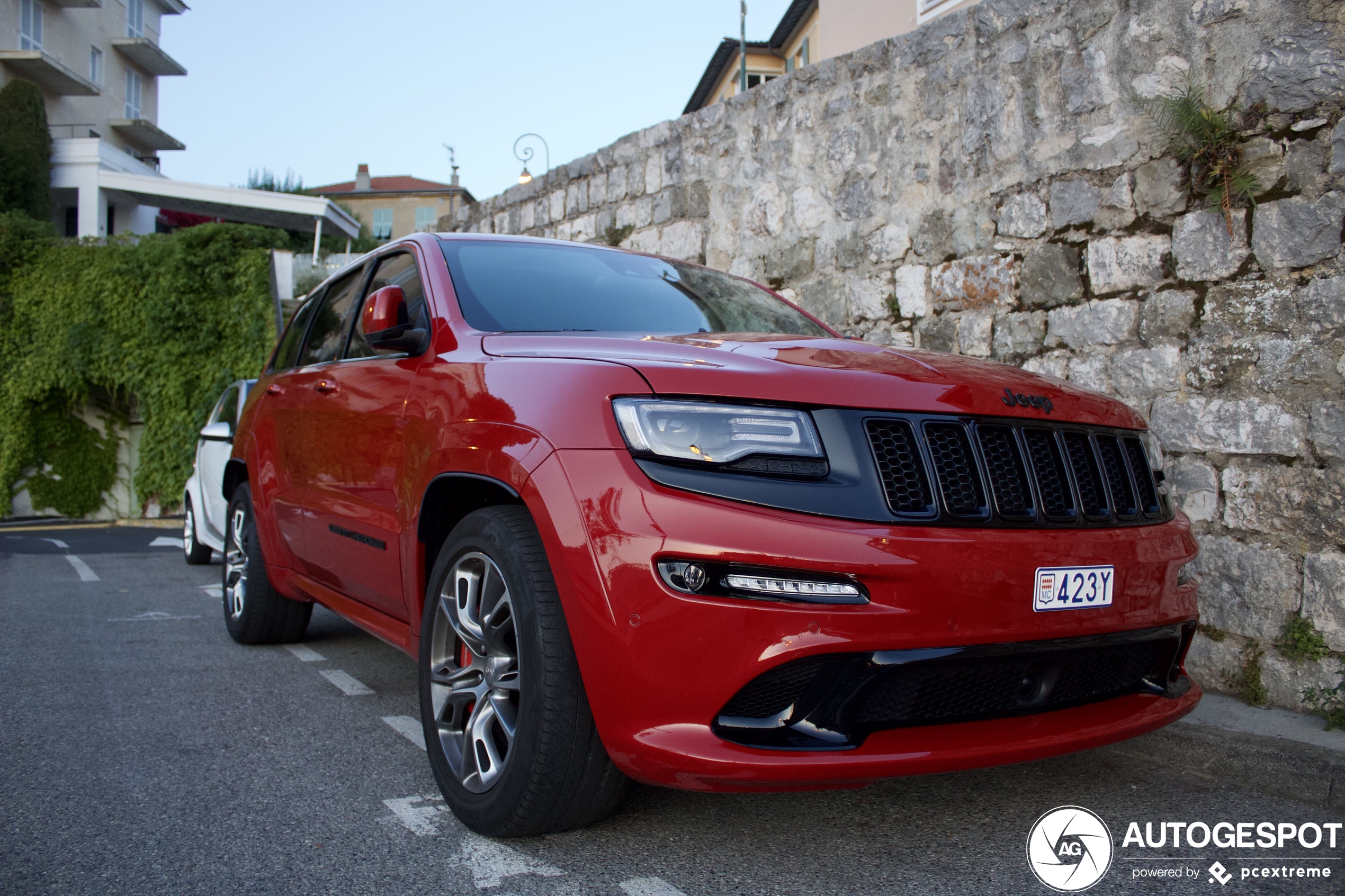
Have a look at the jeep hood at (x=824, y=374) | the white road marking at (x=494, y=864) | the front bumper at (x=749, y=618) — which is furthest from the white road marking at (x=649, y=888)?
the jeep hood at (x=824, y=374)

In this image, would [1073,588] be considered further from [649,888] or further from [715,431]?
[649,888]

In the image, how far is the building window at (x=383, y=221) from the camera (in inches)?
Result: 2336

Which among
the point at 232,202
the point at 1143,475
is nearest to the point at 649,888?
the point at 1143,475

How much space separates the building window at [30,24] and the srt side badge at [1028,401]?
126 feet

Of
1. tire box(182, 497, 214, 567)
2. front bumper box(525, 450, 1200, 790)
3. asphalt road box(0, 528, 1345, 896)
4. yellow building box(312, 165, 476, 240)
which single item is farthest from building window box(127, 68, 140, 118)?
front bumper box(525, 450, 1200, 790)

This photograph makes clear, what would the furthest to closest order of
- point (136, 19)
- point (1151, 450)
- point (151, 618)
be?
point (136, 19), point (151, 618), point (1151, 450)

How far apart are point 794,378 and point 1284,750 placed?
2.22 meters

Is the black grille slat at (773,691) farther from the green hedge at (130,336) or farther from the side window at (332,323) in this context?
the green hedge at (130,336)

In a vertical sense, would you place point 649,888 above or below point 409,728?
above

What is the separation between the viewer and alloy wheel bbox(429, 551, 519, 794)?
260cm

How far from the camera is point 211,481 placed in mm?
8016

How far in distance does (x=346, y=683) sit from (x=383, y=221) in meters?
59.1

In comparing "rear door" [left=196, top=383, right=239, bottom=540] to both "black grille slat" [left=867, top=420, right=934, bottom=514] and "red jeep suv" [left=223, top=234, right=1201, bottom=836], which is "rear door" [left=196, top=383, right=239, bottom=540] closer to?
"red jeep suv" [left=223, top=234, right=1201, bottom=836]

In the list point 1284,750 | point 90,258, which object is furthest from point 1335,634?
point 90,258
